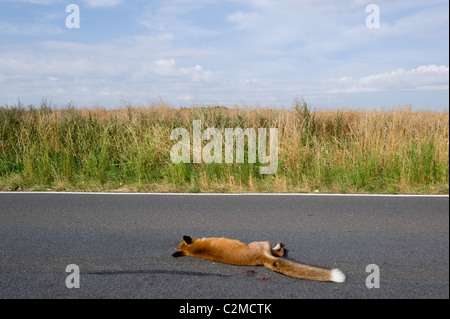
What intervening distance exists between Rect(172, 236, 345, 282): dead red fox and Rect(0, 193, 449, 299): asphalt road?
8 cm

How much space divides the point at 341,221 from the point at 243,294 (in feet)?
9.85

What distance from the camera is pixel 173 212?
698 centimetres

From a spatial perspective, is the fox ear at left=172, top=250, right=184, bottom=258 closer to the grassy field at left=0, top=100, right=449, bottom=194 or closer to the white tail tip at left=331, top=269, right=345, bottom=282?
the white tail tip at left=331, top=269, right=345, bottom=282

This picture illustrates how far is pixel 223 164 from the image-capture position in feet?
34.4

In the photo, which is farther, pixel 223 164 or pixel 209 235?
pixel 223 164

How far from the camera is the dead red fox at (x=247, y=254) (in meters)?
4.06

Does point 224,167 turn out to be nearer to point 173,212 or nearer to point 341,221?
point 173,212

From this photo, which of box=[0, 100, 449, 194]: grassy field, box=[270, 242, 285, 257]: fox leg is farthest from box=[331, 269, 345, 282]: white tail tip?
box=[0, 100, 449, 194]: grassy field

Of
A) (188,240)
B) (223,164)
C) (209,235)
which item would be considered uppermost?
(223,164)

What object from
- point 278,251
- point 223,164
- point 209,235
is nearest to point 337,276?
point 278,251

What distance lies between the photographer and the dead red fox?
4062 mm

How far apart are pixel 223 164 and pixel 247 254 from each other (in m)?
6.04

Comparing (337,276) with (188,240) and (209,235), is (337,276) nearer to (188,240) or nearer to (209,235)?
(188,240)

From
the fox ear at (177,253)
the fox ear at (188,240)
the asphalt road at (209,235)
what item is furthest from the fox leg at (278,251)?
the fox ear at (177,253)
